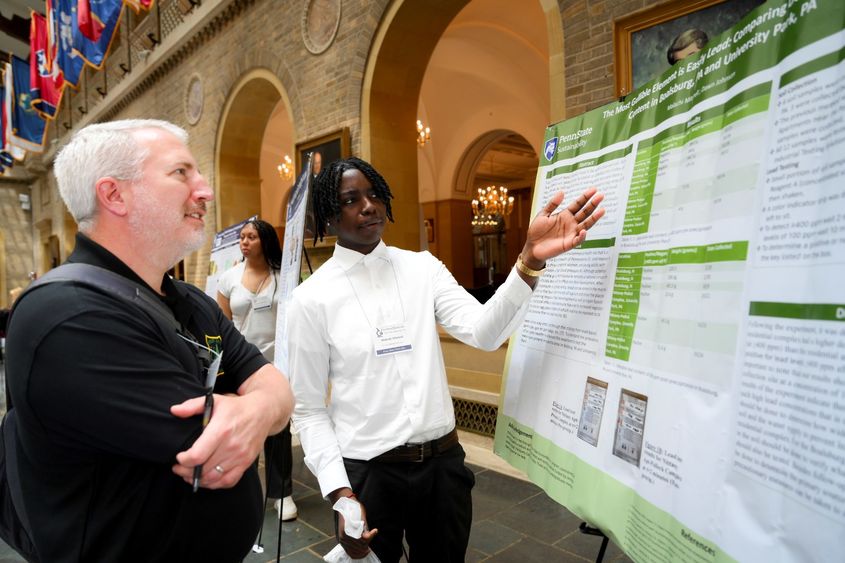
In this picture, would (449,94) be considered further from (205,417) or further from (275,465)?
(205,417)

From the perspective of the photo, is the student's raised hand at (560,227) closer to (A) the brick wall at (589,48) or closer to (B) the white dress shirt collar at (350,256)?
(B) the white dress shirt collar at (350,256)

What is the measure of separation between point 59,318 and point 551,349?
1.23 m

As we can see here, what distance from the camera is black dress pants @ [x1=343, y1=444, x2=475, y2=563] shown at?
5.08 ft

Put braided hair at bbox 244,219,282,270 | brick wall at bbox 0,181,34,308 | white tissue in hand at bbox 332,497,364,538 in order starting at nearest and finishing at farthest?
white tissue in hand at bbox 332,497,364,538 → braided hair at bbox 244,219,282,270 → brick wall at bbox 0,181,34,308

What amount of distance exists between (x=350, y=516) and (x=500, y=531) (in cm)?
194

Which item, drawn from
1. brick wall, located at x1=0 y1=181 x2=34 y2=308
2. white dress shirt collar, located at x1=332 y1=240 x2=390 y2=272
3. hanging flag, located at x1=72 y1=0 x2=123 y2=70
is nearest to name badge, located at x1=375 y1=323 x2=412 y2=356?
white dress shirt collar, located at x1=332 y1=240 x2=390 y2=272

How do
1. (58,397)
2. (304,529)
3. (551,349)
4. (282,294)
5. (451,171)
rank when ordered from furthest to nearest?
(451,171)
(304,529)
(282,294)
(551,349)
(58,397)

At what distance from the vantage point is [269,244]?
3.48 meters

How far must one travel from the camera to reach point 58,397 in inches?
33.8

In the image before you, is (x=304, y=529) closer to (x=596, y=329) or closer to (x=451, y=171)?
(x=596, y=329)

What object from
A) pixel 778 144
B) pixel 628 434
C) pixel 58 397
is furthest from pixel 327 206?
pixel 778 144

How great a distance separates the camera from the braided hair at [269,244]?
3.45 metres

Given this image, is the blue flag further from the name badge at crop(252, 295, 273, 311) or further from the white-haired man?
the white-haired man

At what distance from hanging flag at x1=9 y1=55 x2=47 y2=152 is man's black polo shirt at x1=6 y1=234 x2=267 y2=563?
1666 centimetres
